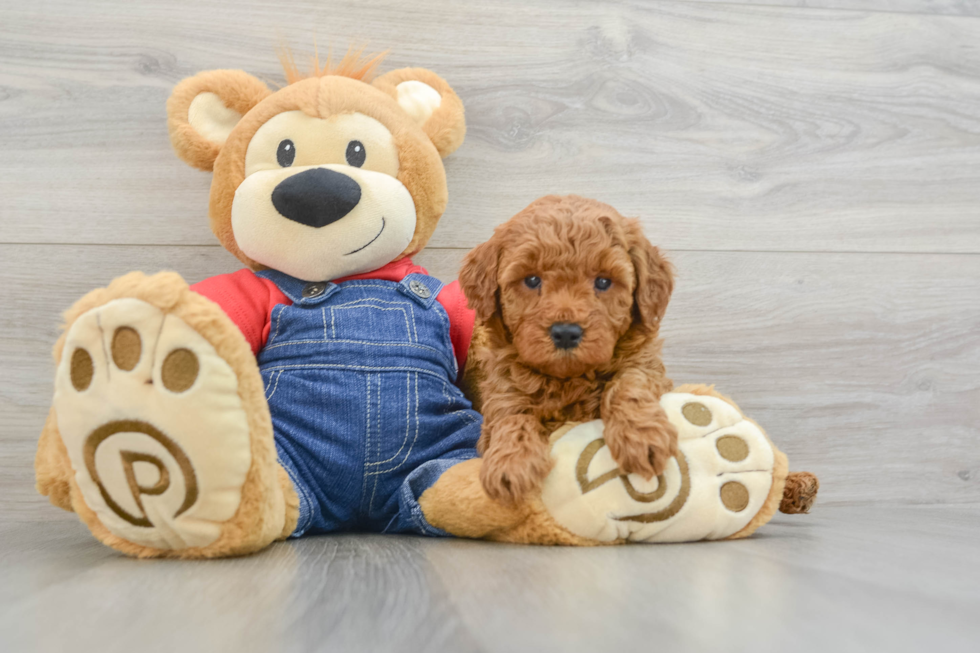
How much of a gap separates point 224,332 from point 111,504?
202mm

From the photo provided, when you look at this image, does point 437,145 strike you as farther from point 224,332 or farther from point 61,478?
point 61,478

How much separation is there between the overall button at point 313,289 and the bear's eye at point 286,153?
0.16 metres

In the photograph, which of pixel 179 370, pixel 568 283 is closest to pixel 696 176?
pixel 568 283

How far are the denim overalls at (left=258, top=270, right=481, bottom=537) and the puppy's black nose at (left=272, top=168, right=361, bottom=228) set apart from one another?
0.11 metres

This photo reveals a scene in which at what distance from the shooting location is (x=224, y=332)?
655mm

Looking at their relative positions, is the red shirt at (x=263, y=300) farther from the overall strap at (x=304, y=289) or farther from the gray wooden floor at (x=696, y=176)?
the gray wooden floor at (x=696, y=176)

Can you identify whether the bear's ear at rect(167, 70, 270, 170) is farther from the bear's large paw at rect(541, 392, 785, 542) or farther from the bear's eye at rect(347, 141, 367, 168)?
the bear's large paw at rect(541, 392, 785, 542)

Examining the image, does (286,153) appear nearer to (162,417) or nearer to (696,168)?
(162,417)

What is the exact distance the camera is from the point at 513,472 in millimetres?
747

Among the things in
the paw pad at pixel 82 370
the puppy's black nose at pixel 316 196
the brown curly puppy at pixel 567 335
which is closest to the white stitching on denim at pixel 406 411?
the brown curly puppy at pixel 567 335

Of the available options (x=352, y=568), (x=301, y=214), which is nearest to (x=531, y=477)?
(x=352, y=568)

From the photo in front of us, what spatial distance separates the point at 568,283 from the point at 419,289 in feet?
0.97

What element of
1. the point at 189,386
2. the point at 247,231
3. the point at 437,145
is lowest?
the point at 189,386

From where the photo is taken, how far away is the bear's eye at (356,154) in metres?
0.96
